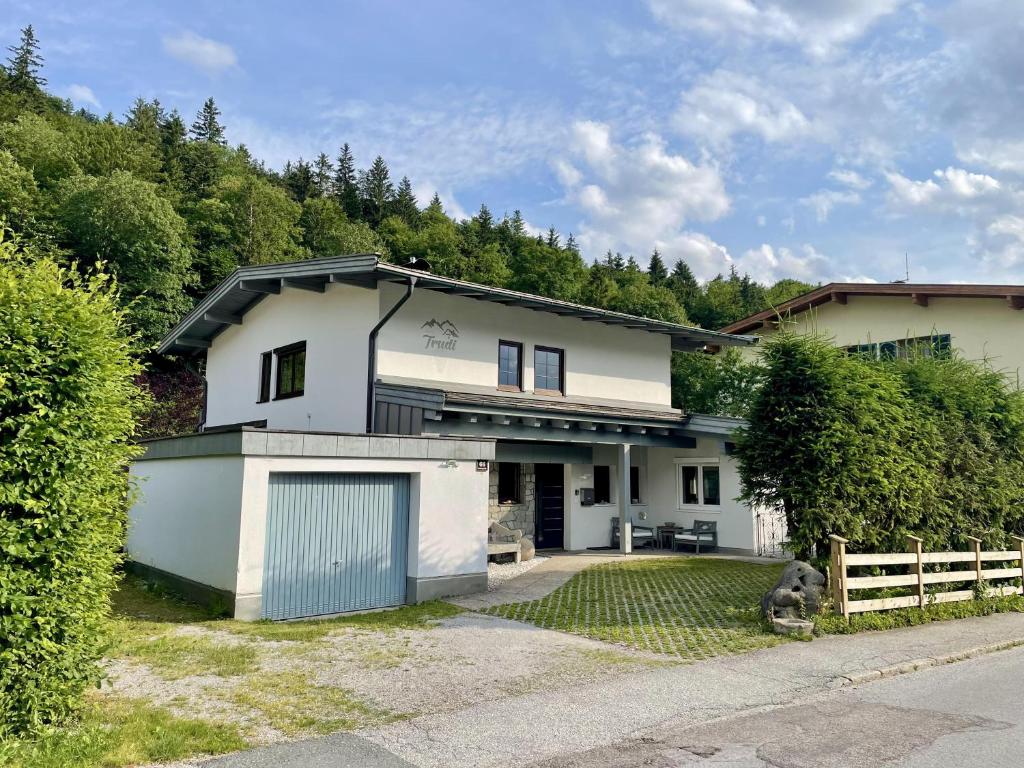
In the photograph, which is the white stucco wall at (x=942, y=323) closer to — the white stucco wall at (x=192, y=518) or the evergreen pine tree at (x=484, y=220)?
the white stucco wall at (x=192, y=518)

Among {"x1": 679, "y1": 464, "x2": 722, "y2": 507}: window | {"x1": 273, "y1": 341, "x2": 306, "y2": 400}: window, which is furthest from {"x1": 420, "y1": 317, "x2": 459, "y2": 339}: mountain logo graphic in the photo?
{"x1": 679, "y1": 464, "x2": 722, "y2": 507}: window

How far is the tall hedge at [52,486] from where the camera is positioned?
5.00 meters

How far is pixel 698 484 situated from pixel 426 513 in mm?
10885

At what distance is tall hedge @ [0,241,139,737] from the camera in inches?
197

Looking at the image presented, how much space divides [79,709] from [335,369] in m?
11.1

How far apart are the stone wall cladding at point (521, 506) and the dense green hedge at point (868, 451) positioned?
7.63 meters

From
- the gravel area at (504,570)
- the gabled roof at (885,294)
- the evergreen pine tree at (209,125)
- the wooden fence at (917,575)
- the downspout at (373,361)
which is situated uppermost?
the evergreen pine tree at (209,125)

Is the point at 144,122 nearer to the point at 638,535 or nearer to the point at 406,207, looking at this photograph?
the point at 406,207

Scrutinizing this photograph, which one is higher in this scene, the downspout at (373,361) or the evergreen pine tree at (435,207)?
the evergreen pine tree at (435,207)

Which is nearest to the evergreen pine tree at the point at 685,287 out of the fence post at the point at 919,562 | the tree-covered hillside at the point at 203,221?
the tree-covered hillside at the point at 203,221

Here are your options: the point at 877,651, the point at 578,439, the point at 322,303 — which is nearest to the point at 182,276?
the point at 322,303

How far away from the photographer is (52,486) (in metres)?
5.18

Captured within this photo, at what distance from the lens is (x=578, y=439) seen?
56.3 ft

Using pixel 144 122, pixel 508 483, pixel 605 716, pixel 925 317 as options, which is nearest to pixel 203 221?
pixel 144 122
